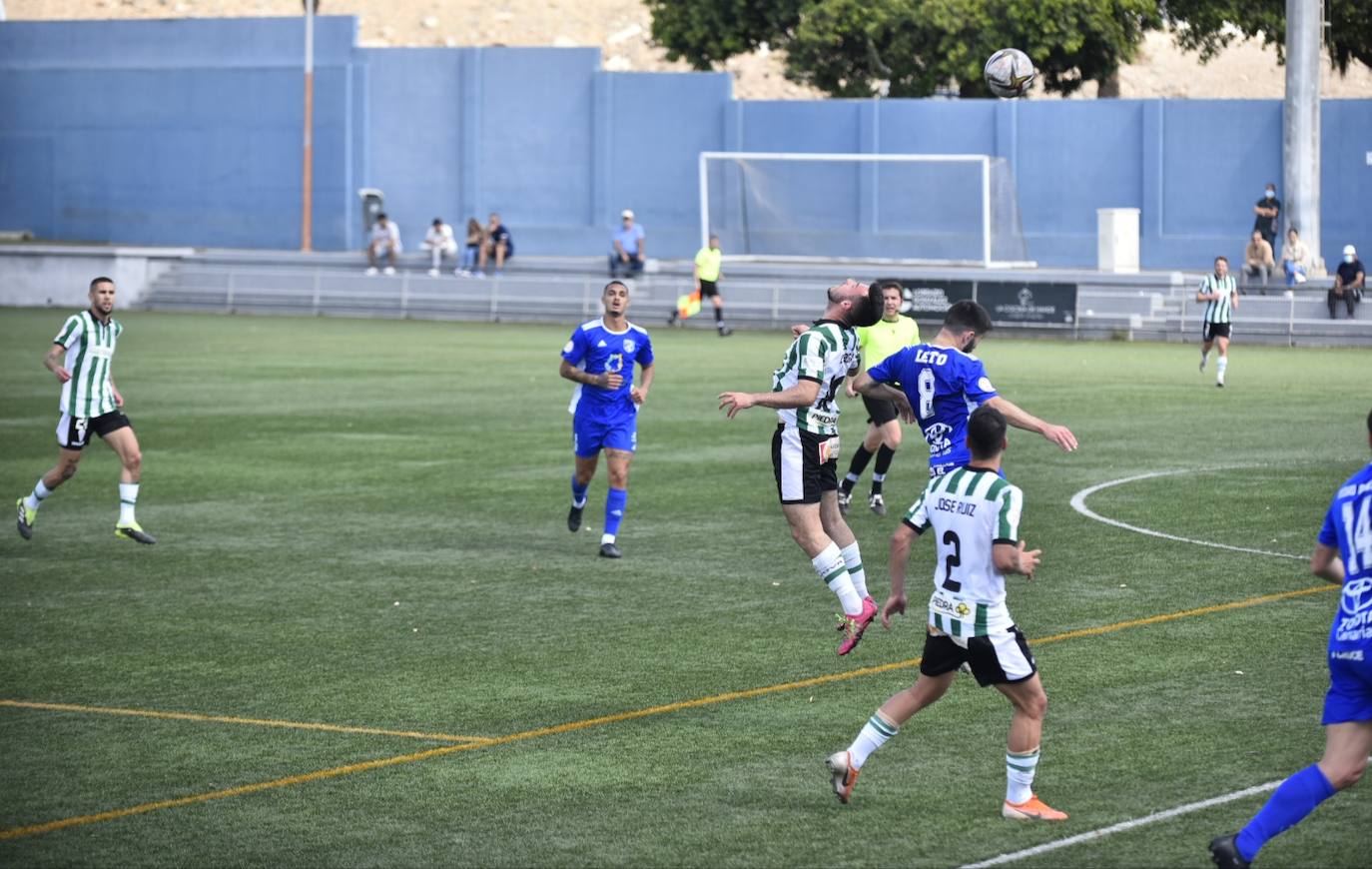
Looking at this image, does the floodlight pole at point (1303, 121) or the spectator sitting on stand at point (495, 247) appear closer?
the floodlight pole at point (1303, 121)

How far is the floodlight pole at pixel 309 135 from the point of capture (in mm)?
61188

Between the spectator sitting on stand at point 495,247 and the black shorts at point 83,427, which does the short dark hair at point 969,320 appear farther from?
the spectator sitting on stand at point 495,247

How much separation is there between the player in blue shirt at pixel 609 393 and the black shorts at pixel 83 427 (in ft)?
12.7

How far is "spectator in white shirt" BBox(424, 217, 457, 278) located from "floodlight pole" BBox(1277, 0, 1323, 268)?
23.4m

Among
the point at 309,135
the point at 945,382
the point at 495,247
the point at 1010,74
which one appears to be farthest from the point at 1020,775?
the point at 309,135

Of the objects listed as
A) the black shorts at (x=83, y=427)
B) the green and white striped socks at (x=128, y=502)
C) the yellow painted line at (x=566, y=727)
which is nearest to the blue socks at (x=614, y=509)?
the green and white striped socks at (x=128, y=502)

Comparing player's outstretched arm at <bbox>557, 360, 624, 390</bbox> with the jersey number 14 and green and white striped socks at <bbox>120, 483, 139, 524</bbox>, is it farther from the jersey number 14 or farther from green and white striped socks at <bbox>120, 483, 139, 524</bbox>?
the jersey number 14

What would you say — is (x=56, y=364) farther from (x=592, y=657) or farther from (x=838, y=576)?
(x=838, y=576)

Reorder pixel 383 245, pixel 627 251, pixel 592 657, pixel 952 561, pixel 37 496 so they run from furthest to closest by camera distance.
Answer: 1. pixel 383 245
2. pixel 627 251
3. pixel 37 496
4. pixel 592 657
5. pixel 952 561

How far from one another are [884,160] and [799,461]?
140ft

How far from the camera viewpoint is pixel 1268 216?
4797 cm

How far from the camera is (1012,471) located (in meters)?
20.9

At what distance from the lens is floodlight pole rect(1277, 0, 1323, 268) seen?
147ft

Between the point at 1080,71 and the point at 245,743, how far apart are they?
56306 millimetres
